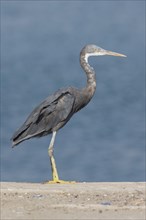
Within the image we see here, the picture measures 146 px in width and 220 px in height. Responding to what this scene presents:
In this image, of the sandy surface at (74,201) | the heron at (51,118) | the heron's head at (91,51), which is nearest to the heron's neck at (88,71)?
the heron's head at (91,51)

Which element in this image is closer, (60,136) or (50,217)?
(50,217)

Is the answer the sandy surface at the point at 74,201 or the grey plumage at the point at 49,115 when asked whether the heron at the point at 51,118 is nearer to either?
the grey plumage at the point at 49,115

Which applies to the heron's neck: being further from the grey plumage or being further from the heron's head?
the grey plumage

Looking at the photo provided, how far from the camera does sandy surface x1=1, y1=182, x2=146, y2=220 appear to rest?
1096 cm

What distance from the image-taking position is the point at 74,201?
1196 cm

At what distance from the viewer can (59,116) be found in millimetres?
15562

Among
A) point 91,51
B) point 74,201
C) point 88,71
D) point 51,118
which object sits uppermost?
point 91,51

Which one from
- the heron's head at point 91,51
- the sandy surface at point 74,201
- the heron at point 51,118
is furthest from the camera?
the heron's head at point 91,51

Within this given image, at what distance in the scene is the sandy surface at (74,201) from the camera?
11.0 metres

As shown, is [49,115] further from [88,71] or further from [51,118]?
[88,71]

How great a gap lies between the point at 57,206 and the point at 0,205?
1.99ft

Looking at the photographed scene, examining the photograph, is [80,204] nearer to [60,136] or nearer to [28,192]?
[28,192]

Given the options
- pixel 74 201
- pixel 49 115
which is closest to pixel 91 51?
pixel 49 115

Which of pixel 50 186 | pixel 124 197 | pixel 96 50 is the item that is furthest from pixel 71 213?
pixel 96 50
